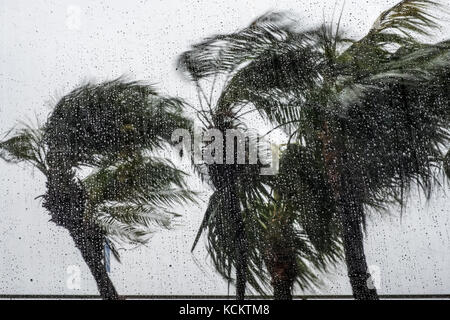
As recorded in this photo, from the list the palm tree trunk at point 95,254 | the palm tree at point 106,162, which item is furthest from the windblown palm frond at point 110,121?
the palm tree trunk at point 95,254

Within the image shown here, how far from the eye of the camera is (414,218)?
292cm

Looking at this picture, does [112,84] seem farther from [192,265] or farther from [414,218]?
[414,218]

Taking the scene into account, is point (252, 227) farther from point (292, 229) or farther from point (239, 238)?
point (292, 229)

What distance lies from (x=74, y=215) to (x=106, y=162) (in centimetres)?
33

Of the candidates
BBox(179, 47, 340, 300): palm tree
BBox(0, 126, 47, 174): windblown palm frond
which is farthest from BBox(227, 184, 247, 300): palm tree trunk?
BBox(0, 126, 47, 174): windblown palm frond

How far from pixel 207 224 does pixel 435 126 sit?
129cm

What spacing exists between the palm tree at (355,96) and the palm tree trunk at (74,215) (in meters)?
0.90

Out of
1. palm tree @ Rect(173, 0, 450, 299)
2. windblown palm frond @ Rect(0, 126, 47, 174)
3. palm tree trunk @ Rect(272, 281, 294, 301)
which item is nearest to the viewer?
palm tree trunk @ Rect(272, 281, 294, 301)

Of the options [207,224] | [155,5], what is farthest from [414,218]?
[155,5]

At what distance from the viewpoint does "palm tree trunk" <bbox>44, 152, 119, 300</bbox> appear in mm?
3031

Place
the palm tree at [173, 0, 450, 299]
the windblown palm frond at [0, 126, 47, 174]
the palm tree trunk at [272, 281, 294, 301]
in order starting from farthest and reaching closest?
the windblown palm frond at [0, 126, 47, 174] < the palm tree at [173, 0, 450, 299] < the palm tree trunk at [272, 281, 294, 301]

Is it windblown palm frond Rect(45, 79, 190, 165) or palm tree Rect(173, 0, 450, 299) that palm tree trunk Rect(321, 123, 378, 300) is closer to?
palm tree Rect(173, 0, 450, 299)

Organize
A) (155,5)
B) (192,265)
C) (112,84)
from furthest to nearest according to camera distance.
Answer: (155,5) → (112,84) → (192,265)
